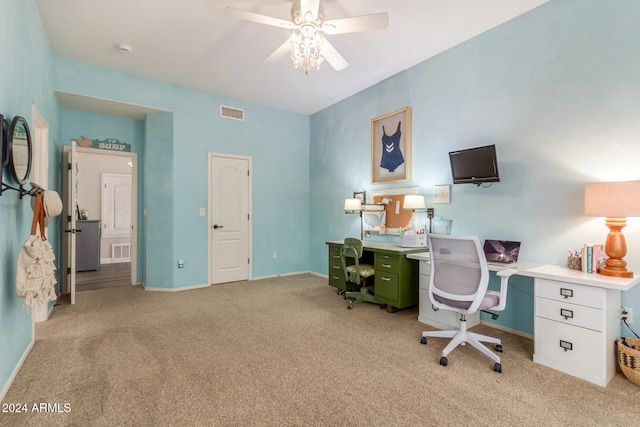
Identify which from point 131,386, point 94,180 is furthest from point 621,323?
point 94,180

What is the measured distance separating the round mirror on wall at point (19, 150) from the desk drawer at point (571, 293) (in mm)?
3936

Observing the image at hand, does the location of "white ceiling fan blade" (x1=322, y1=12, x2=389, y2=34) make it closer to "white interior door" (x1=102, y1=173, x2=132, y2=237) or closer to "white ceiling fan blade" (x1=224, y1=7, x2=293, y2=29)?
"white ceiling fan blade" (x1=224, y1=7, x2=293, y2=29)

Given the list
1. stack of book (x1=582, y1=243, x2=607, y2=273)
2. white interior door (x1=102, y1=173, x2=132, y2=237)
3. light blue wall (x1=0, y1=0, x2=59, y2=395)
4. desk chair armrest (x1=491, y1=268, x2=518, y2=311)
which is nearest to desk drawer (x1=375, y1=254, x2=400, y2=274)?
desk chair armrest (x1=491, y1=268, x2=518, y2=311)

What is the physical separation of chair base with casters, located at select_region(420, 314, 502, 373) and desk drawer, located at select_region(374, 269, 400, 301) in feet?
2.42

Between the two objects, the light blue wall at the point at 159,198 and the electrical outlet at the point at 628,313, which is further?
the light blue wall at the point at 159,198

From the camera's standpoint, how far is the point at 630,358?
2.17 metres

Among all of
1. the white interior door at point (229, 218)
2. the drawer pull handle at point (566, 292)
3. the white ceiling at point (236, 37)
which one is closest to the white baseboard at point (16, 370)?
the white interior door at point (229, 218)

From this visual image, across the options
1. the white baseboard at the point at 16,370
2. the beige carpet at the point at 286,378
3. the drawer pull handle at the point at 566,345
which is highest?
the drawer pull handle at the point at 566,345

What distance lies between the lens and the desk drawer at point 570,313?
2.17 meters

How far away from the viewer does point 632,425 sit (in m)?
1.75

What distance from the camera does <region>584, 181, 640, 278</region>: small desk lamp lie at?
85.2 inches

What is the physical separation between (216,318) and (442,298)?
2.41 m

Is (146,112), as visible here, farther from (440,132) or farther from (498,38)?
(498,38)

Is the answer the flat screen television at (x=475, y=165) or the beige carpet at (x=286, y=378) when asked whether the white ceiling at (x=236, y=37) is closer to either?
the flat screen television at (x=475, y=165)
